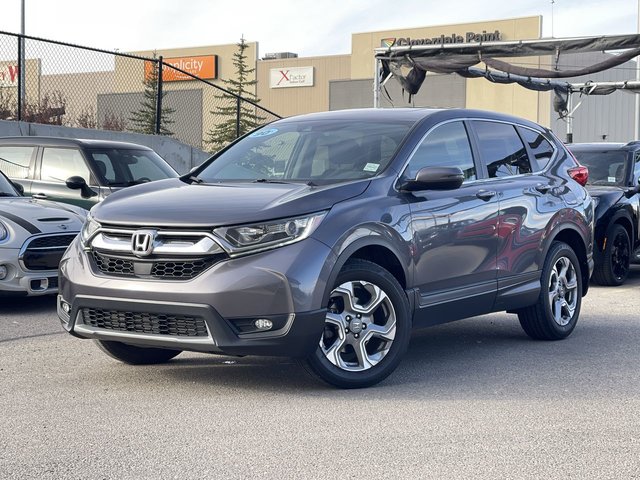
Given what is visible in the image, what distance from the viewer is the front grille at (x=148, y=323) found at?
557cm

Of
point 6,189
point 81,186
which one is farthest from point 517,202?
point 81,186

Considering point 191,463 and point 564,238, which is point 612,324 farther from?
point 191,463

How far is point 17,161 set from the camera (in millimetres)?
12430

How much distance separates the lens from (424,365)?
6824 millimetres

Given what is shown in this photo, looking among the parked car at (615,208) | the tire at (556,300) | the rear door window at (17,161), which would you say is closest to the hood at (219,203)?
the tire at (556,300)

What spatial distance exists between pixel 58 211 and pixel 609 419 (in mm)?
6109

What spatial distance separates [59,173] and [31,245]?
330 centimetres

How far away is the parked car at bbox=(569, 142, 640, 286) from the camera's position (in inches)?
474

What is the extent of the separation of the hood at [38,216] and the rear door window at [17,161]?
245cm

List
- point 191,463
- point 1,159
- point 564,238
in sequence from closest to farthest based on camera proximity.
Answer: point 191,463 < point 564,238 < point 1,159

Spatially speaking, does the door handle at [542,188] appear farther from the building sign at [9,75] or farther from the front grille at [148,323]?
the building sign at [9,75]

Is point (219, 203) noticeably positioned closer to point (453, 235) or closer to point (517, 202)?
point (453, 235)

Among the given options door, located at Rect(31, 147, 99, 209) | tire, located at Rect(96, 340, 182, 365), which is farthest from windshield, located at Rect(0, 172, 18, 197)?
tire, located at Rect(96, 340, 182, 365)

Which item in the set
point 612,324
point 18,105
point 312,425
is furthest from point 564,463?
point 18,105
